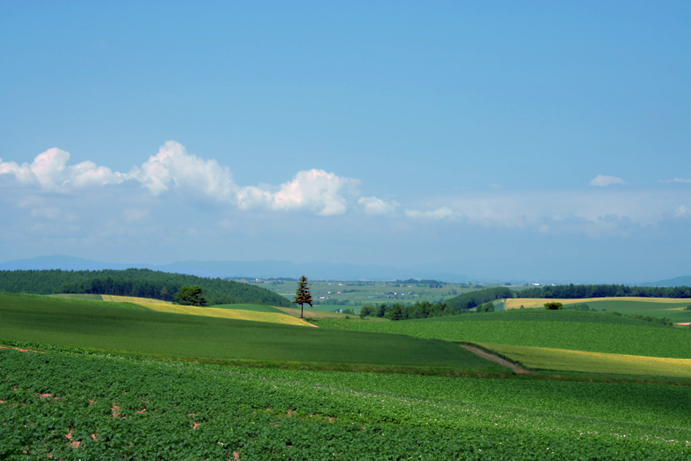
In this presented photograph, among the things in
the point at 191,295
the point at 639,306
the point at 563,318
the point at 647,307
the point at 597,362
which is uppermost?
the point at 191,295

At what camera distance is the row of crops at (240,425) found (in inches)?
583

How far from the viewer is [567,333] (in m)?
73.2

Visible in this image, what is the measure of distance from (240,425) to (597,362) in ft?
155

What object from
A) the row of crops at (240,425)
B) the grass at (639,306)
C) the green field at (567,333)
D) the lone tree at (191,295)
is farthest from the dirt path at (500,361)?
the grass at (639,306)

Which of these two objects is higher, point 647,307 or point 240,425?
point 240,425

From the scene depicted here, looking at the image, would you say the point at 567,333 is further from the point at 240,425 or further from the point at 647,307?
the point at 647,307

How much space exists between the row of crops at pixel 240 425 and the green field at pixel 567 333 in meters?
43.9

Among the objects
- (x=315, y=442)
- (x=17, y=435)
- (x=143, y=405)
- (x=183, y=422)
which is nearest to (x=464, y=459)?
(x=315, y=442)

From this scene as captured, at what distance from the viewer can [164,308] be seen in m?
87.5

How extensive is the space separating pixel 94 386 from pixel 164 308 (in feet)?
239

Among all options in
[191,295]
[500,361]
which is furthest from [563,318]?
[191,295]

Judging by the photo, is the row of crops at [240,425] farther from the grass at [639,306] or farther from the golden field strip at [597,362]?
the grass at [639,306]

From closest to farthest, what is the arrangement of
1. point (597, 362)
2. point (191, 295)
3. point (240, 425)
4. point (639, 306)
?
point (240, 425) < point (597, 362) < point (191, 295) < point (639, 306)

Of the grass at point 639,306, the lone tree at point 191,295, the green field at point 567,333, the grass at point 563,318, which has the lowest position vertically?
the grass at point 639,306
